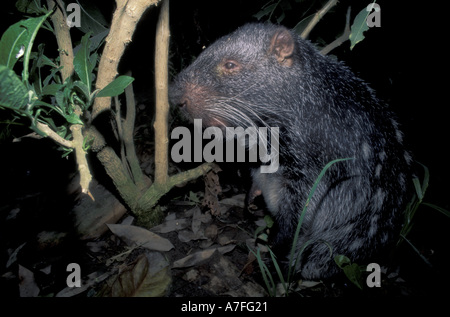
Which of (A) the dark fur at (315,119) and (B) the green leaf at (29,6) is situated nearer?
(B) the green leaf at (29,6)

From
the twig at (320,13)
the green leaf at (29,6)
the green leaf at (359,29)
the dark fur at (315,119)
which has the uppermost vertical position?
the twig at (320,13)

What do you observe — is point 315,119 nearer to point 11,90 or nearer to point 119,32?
point 119,32

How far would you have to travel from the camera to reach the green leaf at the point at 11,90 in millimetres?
1103

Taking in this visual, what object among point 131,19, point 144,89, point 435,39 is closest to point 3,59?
point 131,19

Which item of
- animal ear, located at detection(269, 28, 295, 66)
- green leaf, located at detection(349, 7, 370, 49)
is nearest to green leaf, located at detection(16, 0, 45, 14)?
animal ear, located at detection(269, 28, 295, 66)

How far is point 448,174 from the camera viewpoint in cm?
366

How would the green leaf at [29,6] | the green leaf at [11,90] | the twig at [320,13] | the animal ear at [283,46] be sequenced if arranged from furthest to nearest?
the twig at [320,13], the animal ear at [283,46], the green leaf at [29,6], the green leaf at [11,90]

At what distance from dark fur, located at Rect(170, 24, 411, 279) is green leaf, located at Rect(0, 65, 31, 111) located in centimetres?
159

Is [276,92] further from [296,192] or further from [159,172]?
[159,172]

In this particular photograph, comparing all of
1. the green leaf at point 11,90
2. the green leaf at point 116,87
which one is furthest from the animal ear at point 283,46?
the green leaf at point 11,90

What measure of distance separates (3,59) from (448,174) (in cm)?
455

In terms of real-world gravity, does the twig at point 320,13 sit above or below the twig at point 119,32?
above

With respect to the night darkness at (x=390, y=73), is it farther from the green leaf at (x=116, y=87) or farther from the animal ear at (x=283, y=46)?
the green leaf at (x=116, y=87)

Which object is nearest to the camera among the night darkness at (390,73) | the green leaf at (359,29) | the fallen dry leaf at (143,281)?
the green leaf at (359,29)
